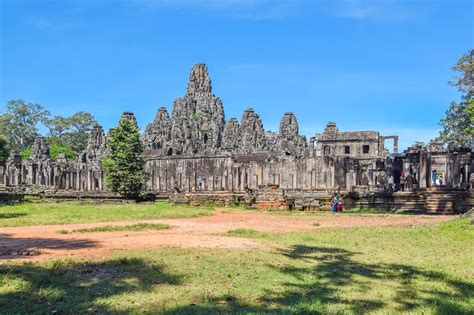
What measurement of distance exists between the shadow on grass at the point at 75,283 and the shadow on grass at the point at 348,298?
1.22 m

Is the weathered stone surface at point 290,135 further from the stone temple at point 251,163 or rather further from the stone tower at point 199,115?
the stone tower at point 199,115

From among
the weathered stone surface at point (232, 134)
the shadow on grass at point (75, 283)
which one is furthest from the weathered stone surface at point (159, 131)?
the shadow on grass at point (75, 283)

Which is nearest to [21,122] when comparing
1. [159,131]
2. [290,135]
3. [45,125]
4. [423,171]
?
[45,125]

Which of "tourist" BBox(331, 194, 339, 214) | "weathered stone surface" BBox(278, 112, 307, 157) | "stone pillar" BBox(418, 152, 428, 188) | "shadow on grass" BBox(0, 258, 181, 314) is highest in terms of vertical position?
"weathered stone surface" BBox(278, 112, 307, 157)

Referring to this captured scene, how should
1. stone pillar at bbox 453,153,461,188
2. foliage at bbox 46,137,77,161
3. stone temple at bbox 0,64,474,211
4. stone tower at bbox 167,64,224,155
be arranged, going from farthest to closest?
foliage at bbox 46,137,77,161 < stone tower at bbox 167,64,224,155 < stone temple at bbox 0,64,474,211 < stone pillar at bbox 453,153,461,188

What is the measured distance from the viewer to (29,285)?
251 inches

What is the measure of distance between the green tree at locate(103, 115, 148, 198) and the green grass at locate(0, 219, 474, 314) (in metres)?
28.2

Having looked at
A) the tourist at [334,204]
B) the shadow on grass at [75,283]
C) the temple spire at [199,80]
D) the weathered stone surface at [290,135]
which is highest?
the temple spire at [199,80]

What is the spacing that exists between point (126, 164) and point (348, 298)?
33317 millimetres

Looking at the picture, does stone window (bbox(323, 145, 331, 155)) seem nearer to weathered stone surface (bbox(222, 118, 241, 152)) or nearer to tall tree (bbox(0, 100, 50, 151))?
weathered stone surface (bbox(222, 118, 241, 152))

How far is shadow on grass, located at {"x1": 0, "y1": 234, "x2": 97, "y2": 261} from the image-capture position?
9234 millimetres

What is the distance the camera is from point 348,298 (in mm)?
6215

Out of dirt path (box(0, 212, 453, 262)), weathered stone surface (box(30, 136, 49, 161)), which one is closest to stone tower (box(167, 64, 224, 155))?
weathered stone surface (box(30, 136, 49, 161))

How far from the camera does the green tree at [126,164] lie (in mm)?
36875
